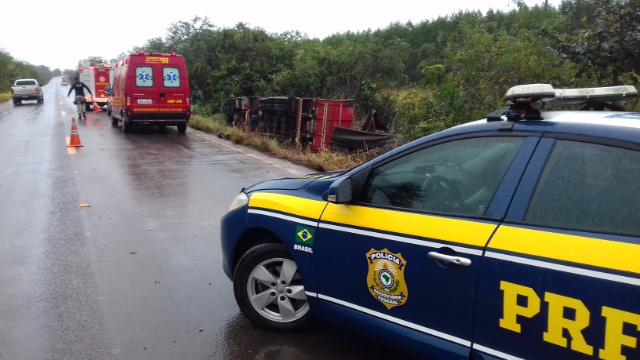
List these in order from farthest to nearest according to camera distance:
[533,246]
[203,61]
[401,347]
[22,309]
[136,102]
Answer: [203,61]
[136,102]
[22,309]
[401,347]
[533,246]

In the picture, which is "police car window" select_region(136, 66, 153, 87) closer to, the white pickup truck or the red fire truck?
the red fire truck

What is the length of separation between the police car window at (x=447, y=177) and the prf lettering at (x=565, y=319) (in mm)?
476

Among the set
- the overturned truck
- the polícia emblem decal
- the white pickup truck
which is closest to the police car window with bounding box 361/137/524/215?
the polícia emblem decal

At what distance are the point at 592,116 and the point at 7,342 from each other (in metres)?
4.01

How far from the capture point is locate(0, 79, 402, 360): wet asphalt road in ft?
12.7

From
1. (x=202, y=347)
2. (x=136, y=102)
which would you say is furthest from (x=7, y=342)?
(x=136, y=102)

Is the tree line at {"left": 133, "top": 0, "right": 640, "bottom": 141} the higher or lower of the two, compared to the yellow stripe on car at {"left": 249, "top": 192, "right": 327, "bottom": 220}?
higher

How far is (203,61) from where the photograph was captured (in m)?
27.9

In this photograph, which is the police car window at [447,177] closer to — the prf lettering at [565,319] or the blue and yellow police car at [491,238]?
the blue and yellow police car at [491,238]

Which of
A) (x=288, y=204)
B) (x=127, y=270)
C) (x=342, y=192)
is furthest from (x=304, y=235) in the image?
(x=127, y=270)

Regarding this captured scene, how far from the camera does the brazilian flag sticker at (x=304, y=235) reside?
3564 millimetres

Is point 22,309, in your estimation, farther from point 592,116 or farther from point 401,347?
point 592,116

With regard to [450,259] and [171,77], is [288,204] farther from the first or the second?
[171,77]

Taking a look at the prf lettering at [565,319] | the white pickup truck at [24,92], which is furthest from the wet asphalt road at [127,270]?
the white pickup truck at [24,92]
